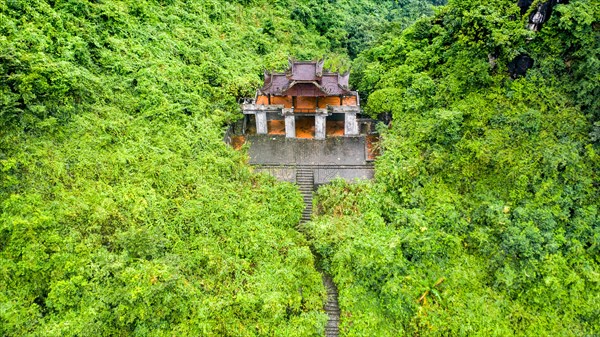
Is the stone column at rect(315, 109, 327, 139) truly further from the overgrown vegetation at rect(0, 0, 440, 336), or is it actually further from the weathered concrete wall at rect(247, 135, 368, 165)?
the overgrown vegetation at rect(0, 0, 440, 336)

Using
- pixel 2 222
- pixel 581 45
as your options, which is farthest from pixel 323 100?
pixel 2 222

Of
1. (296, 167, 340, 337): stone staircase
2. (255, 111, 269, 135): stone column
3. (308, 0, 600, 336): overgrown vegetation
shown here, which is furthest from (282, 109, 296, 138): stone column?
(308, 0, 600, 336): overgrown vegetation

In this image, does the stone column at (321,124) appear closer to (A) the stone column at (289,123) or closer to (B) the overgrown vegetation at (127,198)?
(A) the stone column at (289,123)

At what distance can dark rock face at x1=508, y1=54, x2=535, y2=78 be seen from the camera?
2262 centimetres

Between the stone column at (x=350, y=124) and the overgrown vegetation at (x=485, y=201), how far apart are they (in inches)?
84.0

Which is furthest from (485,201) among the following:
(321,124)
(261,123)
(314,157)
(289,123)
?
(261,123)

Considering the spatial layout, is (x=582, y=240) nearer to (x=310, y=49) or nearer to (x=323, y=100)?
(x=323, y=100)

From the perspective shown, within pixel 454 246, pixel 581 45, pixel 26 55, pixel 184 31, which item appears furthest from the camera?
pixel 184 31

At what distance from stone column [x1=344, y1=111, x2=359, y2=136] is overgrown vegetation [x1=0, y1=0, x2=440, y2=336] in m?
6.38

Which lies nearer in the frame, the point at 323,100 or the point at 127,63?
the point at 127,63

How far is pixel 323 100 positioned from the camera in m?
25.0

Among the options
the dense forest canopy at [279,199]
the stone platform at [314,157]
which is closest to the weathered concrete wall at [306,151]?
the stone platform at [314,157]

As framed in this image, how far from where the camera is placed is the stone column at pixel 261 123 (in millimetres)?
24891

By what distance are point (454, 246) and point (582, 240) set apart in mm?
5732
